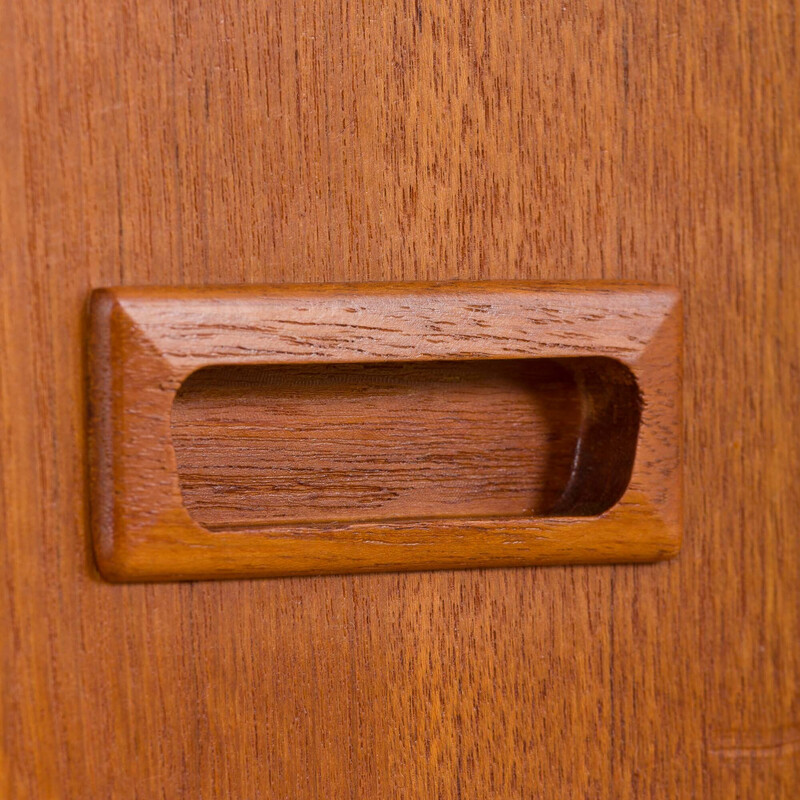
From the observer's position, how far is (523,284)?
13.1 inches

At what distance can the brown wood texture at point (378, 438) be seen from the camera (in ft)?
1.01

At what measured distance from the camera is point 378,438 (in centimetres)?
34

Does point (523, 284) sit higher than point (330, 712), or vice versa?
point (523, 284)

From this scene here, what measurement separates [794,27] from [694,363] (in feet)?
0.42

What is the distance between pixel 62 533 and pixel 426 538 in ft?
0.39

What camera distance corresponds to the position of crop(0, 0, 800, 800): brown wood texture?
32cm

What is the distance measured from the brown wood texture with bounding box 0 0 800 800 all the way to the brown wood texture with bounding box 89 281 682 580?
1 centimetres

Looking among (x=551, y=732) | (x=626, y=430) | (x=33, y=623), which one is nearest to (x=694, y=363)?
(x=626, y=430)

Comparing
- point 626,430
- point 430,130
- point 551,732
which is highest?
point 430,130

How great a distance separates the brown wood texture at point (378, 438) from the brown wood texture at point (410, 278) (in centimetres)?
1

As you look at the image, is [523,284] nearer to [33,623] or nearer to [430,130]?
[430,130]

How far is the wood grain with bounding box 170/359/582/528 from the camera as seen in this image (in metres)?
0.33

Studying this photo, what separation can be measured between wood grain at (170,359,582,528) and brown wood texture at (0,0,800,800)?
27 mm

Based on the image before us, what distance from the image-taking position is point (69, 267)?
316 mm
